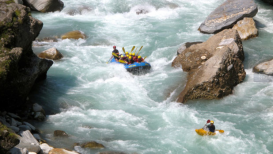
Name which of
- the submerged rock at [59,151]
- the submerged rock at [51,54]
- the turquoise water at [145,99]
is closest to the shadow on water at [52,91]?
the turquoise water at [145,99]

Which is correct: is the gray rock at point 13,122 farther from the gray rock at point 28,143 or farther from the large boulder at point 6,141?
the large boulder at point 6,141

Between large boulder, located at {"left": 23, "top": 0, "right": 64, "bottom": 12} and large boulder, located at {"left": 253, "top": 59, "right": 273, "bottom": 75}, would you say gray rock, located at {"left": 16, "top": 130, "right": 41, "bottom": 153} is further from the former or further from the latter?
large boulder, located at {"left": 23, "top": 0, "right": 64, "bottom": 12}

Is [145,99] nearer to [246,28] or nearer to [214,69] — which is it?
[214,69]

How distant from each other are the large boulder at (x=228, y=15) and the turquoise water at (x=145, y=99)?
2.03 ft

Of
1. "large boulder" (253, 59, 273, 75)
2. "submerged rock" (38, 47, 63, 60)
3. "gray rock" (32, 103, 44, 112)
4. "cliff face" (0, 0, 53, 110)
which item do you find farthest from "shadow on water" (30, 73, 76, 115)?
"large boulder" (253, 59, 273, 75)

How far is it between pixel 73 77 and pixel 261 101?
276 inches

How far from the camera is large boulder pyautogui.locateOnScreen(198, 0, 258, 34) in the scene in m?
15.3

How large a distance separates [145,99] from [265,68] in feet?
15.9

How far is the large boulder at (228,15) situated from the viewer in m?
15.3

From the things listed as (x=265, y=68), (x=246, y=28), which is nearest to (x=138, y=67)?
(x=265, y=68)

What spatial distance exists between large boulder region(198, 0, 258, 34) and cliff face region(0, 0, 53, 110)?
907 cm

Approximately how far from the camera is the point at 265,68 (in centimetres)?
1173

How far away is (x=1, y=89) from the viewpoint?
7965mm

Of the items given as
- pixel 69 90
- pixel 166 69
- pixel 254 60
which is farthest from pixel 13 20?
pixel 254 60
